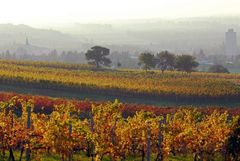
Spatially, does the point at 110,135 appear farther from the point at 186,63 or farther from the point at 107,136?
the point at 186,63


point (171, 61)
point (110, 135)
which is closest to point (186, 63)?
point (171, 61)

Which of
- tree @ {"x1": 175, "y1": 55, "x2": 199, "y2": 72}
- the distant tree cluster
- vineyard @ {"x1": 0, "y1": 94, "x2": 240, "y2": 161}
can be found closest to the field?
vineyard @ {"x1": 0, "y1": 94, "x2": 240, "y2": 161}

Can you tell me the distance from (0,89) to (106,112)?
37.4m

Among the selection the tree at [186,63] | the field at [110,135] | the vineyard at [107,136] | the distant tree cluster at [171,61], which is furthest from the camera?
the distant tree cluster at [171,61]

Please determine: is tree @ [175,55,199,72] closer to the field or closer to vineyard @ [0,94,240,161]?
the field

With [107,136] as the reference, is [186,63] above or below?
above

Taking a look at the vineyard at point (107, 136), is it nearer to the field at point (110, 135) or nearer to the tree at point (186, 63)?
the field at point (110, 135)

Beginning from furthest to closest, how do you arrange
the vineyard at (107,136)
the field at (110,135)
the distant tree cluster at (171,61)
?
1. the distant tree cluster at (171,61)
2. the field at (110,135)
3. the vineyard at (107,136)

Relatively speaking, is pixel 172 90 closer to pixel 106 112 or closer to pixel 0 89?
pixel 0 89

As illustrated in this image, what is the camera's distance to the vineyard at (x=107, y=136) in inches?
805

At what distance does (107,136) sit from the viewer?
25672mm

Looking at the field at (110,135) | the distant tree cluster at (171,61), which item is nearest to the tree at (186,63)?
the distant tree cluster at (171,61)

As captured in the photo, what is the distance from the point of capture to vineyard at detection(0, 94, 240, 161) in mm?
20453

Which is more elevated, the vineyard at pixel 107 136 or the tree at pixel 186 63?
the tree at pixel 186 63
